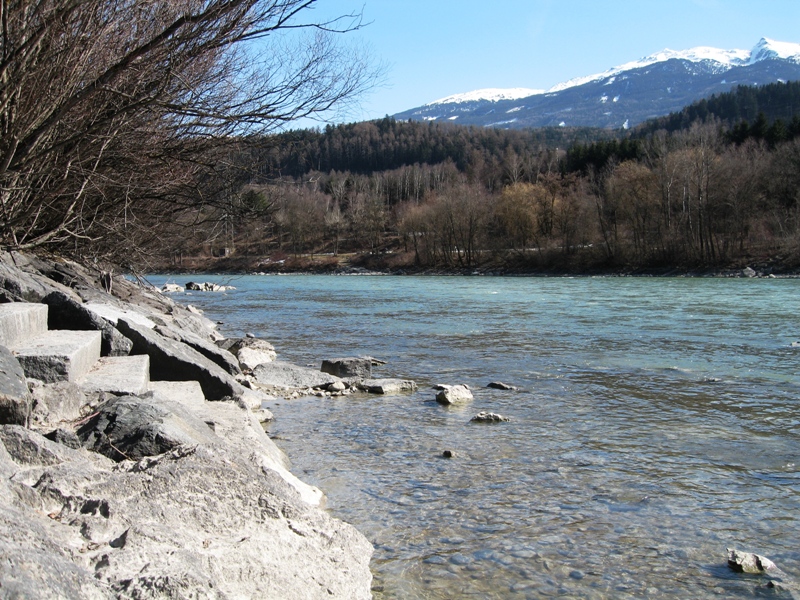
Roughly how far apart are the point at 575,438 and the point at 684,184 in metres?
54.3

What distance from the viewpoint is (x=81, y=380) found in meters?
5.64

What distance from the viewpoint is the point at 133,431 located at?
163 inches

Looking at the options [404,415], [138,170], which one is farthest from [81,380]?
[404,415]

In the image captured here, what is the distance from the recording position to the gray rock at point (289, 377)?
394 inches

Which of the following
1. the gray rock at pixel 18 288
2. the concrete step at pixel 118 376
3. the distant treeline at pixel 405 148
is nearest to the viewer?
the concrete step at pixel 118 376

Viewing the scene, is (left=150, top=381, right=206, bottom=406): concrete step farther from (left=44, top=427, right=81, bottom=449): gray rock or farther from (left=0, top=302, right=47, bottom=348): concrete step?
(left=44, top=427, right=81, bottom=449): gray rock

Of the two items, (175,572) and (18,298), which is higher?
(18,298)

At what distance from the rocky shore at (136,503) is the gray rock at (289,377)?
4.12m

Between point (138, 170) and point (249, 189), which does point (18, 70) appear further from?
point (249, 189)

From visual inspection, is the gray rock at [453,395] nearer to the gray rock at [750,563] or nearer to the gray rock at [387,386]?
the gray rock at [387,386]

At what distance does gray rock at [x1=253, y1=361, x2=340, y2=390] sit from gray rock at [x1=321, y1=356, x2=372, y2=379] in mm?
466

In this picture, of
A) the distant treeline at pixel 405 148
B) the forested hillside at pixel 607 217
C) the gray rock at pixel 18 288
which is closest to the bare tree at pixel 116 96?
the gray rock at pixel 18 288

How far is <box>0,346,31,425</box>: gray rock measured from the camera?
3730mm

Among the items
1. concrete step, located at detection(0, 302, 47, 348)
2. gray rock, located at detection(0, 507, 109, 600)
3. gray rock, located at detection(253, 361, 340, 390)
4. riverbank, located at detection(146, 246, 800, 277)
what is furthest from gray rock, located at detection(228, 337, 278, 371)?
riverbank, located at detection(146, 246, 800, 277)
